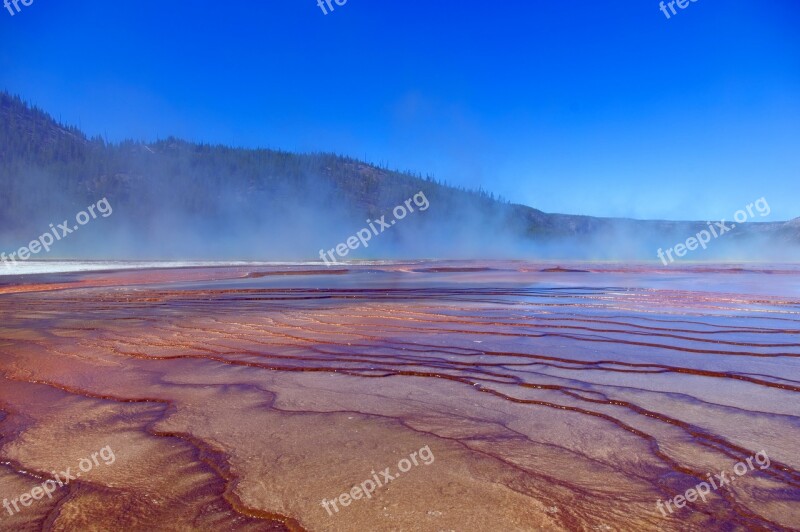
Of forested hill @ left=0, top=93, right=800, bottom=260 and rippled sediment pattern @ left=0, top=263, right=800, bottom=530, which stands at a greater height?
forested hill @ left=0, top=93, right=800, bottom=260

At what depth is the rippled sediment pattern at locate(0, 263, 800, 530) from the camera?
2061 millimetres

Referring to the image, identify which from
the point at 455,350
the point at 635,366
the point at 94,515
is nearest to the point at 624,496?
the point at 94,515

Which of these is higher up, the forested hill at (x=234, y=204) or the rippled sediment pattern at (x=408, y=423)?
the forested hill at (x=234, y=204)

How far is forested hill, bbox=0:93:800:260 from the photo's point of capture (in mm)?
75938

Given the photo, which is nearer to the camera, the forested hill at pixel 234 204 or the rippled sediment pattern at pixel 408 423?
the rippled sediment pattern at pixel 408 423

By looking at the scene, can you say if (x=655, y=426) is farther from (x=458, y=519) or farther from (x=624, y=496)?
(x=458, y=519)

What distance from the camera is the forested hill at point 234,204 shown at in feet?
249

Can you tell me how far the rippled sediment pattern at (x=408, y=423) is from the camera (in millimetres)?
2061

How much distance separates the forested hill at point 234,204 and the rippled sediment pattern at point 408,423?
61.5m

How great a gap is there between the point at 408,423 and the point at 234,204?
9618cm

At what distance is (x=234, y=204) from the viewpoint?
93.4m

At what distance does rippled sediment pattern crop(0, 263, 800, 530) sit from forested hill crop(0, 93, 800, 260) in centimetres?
6152

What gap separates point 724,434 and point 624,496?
1.08m

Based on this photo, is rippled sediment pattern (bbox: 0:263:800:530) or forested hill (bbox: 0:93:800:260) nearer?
rippled sediment pattern (bbox: 0:263:800:530)
